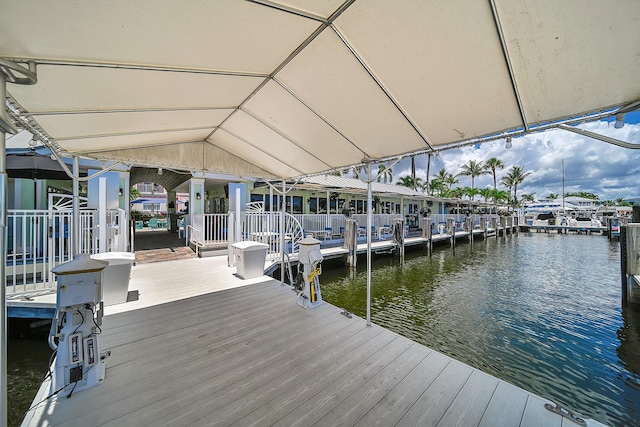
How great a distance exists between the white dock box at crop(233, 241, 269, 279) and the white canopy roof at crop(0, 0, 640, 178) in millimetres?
3097

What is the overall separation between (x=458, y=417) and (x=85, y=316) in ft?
11.1

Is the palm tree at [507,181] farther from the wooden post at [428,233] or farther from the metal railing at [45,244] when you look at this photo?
the metal railing at [45,244]

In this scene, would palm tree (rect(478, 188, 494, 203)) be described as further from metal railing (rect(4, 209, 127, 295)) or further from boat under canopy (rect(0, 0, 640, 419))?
metal railing (rect(4, 209, 127, 295))

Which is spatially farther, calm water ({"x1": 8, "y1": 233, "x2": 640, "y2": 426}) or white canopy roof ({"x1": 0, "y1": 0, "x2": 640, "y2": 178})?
calm water ({"x1": 8, "y1": 233, "x2": 640, "y2": 426})

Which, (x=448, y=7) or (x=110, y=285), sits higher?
(x=448, y=7)

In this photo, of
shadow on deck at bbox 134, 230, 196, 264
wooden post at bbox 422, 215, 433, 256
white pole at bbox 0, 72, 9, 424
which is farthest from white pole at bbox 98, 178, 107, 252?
wooden post at bbox 422, 215, 433, 256

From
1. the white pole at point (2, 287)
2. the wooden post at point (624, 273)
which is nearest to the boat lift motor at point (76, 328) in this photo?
the white pole at point (2, 287)

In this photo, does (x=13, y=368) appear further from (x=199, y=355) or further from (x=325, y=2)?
(x=325, y=2)

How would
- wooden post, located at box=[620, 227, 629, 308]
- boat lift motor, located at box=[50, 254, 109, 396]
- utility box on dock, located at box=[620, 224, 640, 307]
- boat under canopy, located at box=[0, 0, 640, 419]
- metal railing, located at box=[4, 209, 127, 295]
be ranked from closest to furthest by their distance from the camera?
boat under canopy, located at box=[0, 0, 640, 419] < boat lift motor, located at box=[50, 254, 109, 396] < metal railing, located at box=[4, 209, 127, 295] < utility box on dock, located at box=[620, 224, 640, 307] < wooden post, located at box=[620, 227, 629, 308]

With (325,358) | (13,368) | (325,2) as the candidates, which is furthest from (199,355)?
(325,2)

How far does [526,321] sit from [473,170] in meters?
40.2

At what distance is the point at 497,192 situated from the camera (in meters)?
36.8

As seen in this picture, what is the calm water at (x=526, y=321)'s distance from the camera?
Result: 3.52m

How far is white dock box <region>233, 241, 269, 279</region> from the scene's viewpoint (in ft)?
18.5
